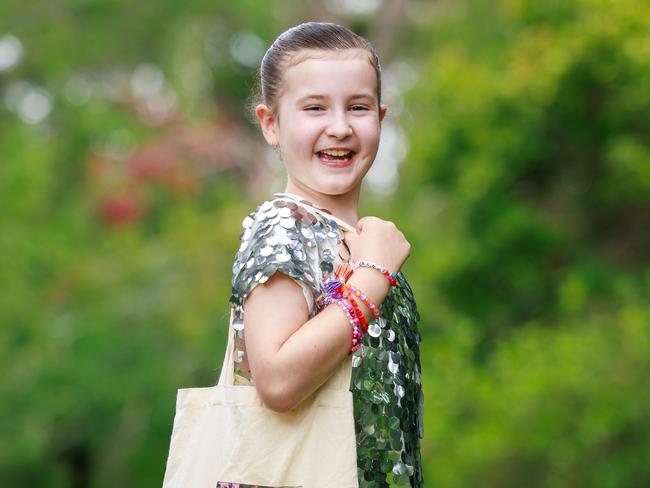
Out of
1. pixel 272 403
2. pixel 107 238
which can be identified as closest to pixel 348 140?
pixel 272 403

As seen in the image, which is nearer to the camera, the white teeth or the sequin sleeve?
the sequin sleeve

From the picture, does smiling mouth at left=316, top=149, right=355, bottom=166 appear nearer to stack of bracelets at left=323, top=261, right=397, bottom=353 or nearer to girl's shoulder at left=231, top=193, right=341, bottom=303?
girl's shoulder at left=231, top=193, right=341, bottom=303

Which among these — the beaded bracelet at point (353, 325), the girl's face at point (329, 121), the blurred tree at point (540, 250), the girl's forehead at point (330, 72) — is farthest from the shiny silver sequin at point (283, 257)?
the blurred tree at point (540, 250)

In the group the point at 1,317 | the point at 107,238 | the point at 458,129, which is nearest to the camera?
the point at 458,129

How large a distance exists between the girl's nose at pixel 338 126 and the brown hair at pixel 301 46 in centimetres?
10

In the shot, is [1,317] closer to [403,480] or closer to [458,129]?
[458,129]

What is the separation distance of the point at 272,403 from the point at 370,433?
0.20m

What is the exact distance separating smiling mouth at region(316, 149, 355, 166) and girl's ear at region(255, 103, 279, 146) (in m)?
0.12

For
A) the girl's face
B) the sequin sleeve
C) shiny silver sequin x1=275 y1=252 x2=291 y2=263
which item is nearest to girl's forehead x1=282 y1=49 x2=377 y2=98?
the girl's face

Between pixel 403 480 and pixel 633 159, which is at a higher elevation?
pixel 633 159

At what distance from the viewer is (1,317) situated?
33.9ft

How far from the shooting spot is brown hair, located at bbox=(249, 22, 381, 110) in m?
2.09

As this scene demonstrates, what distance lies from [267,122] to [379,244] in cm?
34

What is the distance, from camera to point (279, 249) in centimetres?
193
